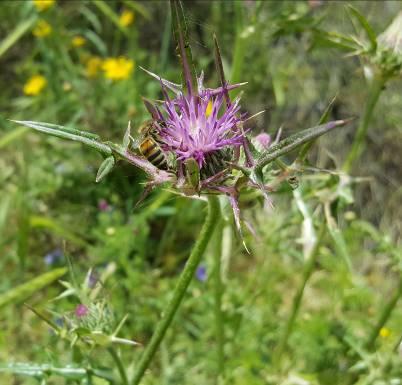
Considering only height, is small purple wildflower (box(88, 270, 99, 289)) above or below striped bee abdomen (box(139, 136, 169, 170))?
below

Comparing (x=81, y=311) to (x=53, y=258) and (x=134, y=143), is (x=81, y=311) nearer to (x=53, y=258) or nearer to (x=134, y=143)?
(x=134, y=143)

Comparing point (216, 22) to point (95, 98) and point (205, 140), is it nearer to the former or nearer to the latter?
point (95, 98)

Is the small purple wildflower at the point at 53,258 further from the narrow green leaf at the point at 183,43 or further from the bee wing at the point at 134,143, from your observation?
the narrow green leaf at the point at 183,43

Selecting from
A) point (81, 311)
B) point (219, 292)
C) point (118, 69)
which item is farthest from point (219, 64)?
point (118, 69)

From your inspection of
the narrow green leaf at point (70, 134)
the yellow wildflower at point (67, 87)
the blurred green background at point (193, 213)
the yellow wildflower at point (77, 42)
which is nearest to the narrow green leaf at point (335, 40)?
the blurred green background at point (193, 213)

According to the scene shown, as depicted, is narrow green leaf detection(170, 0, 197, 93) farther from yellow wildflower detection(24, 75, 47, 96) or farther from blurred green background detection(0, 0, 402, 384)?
yellow wildflower detection(24, 75, 47, 96)

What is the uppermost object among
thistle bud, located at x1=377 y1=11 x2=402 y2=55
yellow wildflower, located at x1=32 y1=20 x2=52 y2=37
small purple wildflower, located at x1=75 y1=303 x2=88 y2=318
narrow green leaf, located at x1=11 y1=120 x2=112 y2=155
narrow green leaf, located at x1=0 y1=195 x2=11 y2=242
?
thistle bud, located at x1=377 y1=11 x2=402 y2=55

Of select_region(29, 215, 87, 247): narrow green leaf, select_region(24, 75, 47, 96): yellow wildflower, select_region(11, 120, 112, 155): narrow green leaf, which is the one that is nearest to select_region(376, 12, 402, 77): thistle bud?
select_region(11, 120, 112, 155): narrow green leaf

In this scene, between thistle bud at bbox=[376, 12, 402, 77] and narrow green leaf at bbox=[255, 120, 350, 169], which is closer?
narrow green leaf at bbox=[255, 120, 350, 169]
